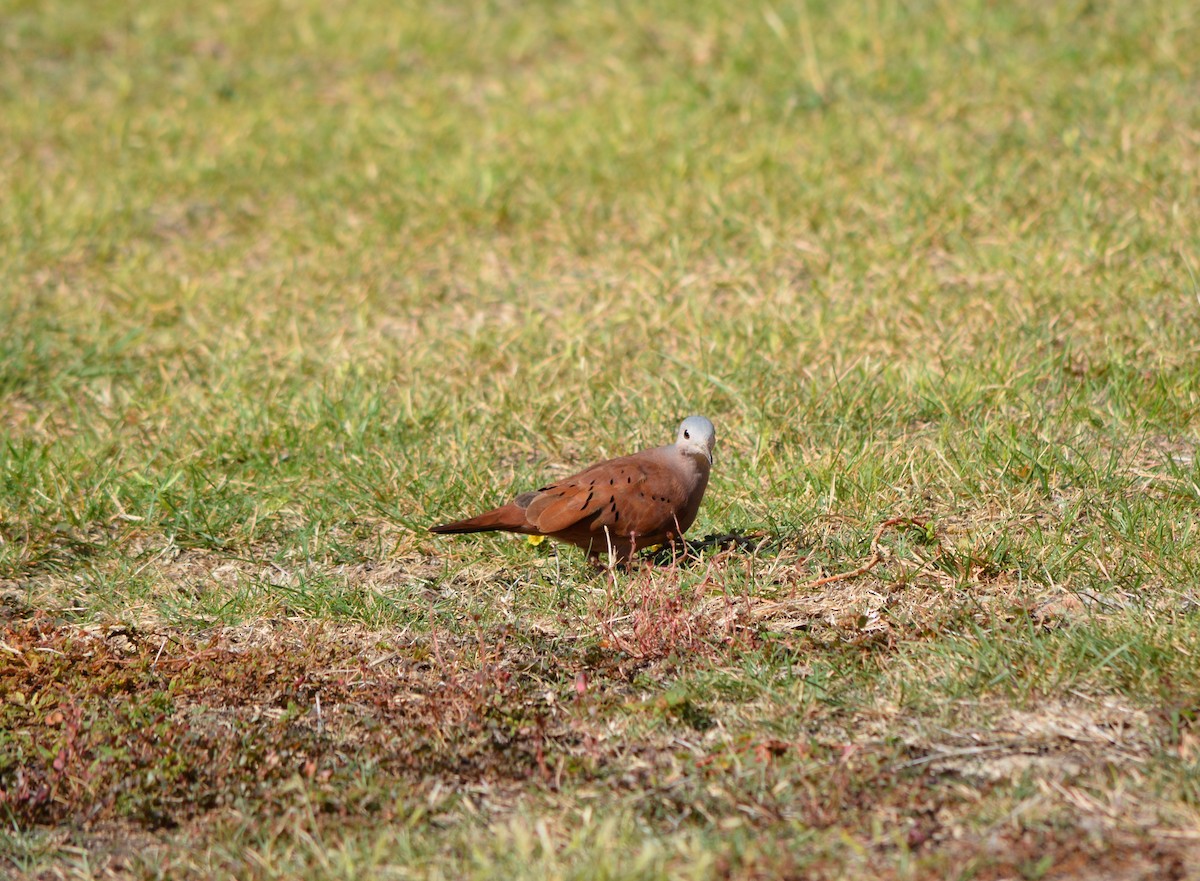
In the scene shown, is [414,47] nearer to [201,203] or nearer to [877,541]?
[201,203]

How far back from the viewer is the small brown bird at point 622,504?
13.9 feet

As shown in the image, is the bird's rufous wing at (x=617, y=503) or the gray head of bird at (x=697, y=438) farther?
the gray head of bird at (x=697, y=438)

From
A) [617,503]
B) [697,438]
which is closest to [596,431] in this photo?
[697,438]

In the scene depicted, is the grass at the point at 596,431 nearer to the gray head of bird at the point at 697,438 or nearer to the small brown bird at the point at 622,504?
the small brown bird at the point at 622,504

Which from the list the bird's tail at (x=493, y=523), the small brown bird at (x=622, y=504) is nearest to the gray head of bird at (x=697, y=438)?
the small brown bird at (x=622, y=504)

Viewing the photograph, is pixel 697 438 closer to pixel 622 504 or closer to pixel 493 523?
pixel 622 504

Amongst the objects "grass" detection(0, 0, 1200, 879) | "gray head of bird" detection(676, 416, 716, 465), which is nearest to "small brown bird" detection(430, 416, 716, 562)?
"gray head of bird" detection(676, 416, 716, 465)

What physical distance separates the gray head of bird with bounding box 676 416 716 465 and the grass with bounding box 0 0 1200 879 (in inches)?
13.5

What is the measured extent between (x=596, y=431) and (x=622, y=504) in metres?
1.16

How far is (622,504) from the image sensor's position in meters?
4.23

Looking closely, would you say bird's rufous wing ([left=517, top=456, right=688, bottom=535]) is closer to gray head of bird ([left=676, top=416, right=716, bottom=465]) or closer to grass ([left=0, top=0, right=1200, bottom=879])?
gray head of bird ([left=676, top=416, right=716, bottom=465])

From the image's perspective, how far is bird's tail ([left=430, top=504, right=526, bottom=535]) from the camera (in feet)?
14.1

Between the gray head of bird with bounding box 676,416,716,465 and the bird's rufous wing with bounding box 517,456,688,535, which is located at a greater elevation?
the gray head of bird with bounding box 676,416,716,465

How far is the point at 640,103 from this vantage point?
26.9 feet
